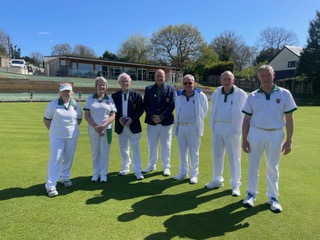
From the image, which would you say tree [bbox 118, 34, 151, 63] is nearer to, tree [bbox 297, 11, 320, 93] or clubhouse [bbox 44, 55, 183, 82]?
clubhouse [bbox 44, 55, 183, 82]

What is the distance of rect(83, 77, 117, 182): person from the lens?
5520 mm

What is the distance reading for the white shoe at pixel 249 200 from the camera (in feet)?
14.9

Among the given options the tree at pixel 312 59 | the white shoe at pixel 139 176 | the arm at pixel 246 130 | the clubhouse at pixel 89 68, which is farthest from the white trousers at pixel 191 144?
the tree at pixel 312 59

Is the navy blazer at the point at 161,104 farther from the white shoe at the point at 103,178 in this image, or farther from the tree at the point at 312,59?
the tree at the point at 312,59

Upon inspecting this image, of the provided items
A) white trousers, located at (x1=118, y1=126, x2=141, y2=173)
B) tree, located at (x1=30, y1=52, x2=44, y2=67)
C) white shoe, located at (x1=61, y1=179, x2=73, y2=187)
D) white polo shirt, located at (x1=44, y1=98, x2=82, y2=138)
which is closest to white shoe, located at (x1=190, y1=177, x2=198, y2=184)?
white trousers, located at (x1=118, y1=126, x2=141, y2=173)

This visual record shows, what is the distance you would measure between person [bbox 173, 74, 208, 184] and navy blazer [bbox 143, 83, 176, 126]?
1.08 feet

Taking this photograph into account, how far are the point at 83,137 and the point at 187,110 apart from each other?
5.63 metres

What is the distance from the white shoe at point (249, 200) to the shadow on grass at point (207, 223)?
0.08 metres

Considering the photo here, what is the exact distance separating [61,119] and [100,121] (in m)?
0.77

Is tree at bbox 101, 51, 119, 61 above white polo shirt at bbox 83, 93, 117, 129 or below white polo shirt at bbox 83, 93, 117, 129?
above

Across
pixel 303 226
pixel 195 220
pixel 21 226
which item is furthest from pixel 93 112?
pixel 303 226

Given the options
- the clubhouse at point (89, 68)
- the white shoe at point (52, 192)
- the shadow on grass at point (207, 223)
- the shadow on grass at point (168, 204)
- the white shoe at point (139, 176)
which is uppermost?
the clubhouse at point (89, 68)

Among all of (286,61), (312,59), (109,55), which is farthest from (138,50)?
(312,59)

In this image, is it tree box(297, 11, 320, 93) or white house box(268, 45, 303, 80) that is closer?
tree box(297, 11, 320, 93)
